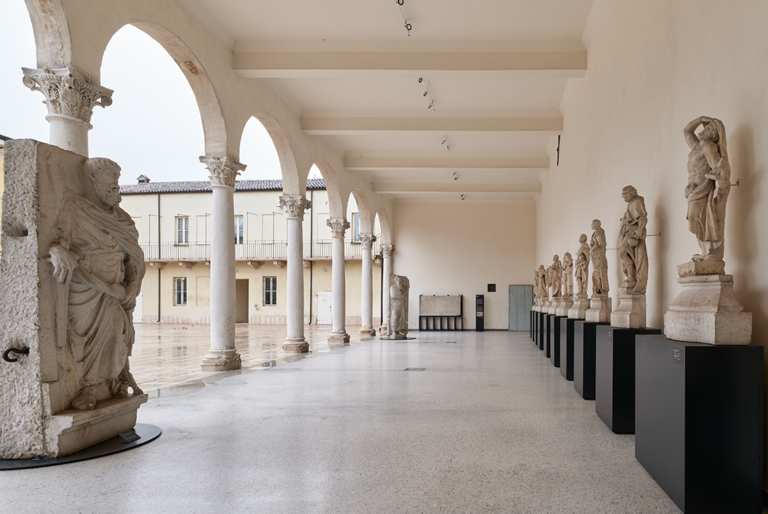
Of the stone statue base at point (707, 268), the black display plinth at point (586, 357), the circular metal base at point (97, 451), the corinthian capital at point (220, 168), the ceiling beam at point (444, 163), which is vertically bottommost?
the circular metal base at point (97, 451)

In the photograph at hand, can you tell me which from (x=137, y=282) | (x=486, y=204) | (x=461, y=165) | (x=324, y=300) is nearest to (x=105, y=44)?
(x=137, y=282)

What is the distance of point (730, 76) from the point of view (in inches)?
158

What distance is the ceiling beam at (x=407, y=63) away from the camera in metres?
9.93

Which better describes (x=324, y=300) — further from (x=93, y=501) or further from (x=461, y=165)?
(x=93, y=501)

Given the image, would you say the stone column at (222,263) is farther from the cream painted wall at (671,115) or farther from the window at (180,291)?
the window at (180,291)

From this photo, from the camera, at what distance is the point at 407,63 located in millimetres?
9938

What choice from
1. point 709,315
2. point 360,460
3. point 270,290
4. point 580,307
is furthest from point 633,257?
point 270,290

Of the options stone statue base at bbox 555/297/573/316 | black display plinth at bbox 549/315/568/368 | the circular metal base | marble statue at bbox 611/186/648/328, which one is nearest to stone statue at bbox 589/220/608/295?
marble statue at bbox 611/186/648/328

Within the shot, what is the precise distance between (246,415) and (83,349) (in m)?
1.88

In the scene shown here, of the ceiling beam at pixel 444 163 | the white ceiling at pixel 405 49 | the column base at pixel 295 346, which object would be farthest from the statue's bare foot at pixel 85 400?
the ceiling beam at pixel 444 163

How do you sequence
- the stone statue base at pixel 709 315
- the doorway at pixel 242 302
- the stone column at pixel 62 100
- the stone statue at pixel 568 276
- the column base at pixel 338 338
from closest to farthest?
the stone statue base at pixel 709 315, the stone column at pixel 62 100, the stone statue at pixel 568 276, the column base at pixel 338 338, the doorway at pixel 242 302

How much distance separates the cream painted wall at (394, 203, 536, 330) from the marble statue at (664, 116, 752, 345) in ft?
68.6

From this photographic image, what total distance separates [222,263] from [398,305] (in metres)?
9.11

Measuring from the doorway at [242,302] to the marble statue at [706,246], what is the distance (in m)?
32.7
